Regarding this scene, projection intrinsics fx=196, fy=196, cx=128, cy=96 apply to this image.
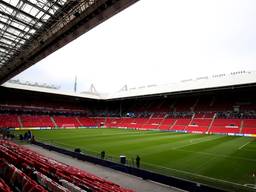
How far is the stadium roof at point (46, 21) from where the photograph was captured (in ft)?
32.5

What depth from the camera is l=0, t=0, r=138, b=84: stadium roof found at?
9914 mm

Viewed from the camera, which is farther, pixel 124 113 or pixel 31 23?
pixel 124 113

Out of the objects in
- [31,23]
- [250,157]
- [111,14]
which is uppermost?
[31,23]

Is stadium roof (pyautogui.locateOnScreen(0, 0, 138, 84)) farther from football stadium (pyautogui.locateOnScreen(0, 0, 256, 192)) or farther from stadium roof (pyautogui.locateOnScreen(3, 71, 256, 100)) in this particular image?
stadium roof (pyautogui.locateOnScreen(3, 71, 256, 100))

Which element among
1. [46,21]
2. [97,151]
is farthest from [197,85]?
[46,21]

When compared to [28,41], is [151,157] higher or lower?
lower

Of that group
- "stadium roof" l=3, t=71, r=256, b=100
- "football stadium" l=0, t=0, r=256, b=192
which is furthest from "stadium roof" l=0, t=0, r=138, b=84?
"stadium roof" l=3, t=71, r=256, b=100

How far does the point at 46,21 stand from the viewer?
12320mm

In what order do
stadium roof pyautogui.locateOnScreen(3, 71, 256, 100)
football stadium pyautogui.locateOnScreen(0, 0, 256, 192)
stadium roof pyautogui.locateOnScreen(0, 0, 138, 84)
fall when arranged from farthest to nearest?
1. stadium roof pyautogui.locateOnScreen(3, 71, 256, 100)
2. stadium roof pyautogui.locateOnScreen(0, 0, 138, 84)
3. football stadium pyautogui.locateOnScreen(0, 0, 256, 192)

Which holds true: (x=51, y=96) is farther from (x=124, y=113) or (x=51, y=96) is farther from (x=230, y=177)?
(x=230, y=177)

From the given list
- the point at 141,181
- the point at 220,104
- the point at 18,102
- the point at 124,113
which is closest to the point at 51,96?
the point at 18,102

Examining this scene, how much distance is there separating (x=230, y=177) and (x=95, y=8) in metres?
12.8

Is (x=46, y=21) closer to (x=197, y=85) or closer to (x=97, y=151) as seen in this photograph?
(x=97, y=151)

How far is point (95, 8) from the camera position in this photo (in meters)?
9.65
